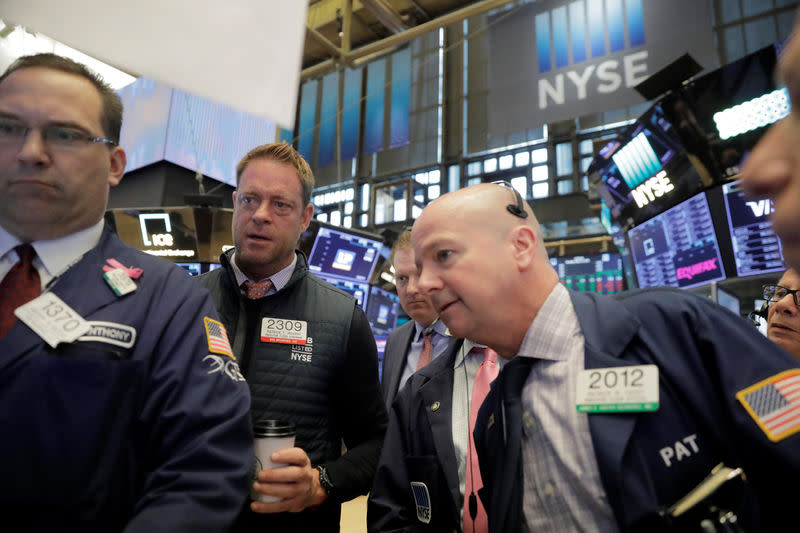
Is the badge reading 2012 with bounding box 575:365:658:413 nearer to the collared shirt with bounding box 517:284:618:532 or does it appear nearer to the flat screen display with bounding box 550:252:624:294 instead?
the collared shirt with bounding box 517:284:618:532

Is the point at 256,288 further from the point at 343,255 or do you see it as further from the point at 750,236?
the point at 343,255

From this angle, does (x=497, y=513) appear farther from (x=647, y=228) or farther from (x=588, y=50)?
(x=647, y=228)

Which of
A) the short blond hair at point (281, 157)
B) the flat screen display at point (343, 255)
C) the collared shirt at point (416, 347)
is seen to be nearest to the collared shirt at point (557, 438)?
the short blond hair at point (281, 157)

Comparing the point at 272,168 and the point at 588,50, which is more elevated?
the point at 588,50

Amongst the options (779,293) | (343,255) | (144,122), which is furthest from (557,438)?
(144,122)

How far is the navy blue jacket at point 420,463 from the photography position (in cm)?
151

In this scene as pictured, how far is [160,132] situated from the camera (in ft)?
21.4

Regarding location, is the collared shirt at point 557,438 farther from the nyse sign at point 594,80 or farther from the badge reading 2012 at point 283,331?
the nyse sign at point 594,80

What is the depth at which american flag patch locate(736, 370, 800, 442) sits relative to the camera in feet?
3.36

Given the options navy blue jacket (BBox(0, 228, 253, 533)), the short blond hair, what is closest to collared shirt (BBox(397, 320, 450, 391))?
the short blond hair

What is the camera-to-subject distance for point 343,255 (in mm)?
6066

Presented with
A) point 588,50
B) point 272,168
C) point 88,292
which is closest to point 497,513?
point 88,292

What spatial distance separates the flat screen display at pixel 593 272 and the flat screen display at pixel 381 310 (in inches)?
107

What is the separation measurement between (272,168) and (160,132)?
5.47 metres
